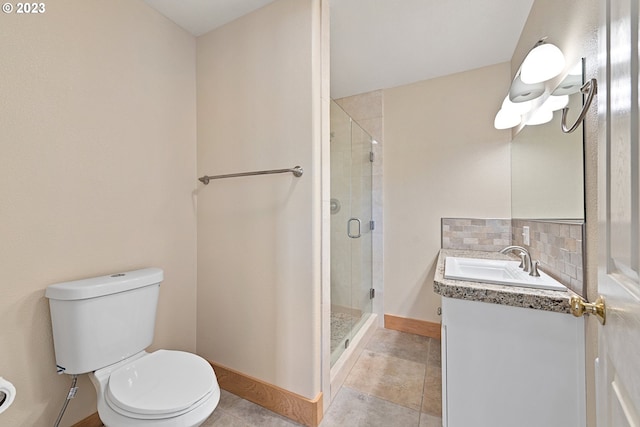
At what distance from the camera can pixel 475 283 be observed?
3.58ft

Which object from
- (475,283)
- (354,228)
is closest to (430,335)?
(354,228)

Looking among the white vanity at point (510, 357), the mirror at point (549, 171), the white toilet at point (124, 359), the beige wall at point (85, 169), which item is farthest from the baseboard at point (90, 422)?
the mirror at point (549, 171)

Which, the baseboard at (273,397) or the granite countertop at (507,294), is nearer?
the granite countertop at (507,294)

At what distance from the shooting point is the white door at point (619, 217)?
41 centimetres

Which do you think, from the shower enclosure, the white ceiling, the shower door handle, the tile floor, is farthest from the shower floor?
the white ceiling

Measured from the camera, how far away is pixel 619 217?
0.47 m

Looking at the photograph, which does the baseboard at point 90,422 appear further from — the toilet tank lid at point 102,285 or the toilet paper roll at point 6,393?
the toilet tank lid at point 102,285

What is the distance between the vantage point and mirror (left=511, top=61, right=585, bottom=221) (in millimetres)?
1055

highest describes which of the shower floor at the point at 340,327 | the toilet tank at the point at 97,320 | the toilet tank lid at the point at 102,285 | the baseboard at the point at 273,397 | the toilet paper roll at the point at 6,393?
the toilet tank lid at the point at 102,285

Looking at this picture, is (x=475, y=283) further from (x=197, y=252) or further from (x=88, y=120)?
(x=88, y=120)

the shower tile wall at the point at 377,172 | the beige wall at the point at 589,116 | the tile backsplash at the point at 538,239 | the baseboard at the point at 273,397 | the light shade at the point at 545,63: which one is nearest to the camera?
the beige wall at the point at 589,116

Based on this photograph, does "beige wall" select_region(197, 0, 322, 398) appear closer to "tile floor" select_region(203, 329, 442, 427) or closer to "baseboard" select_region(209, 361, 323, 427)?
"baseboard" select_region(209, 361, 323, 427)

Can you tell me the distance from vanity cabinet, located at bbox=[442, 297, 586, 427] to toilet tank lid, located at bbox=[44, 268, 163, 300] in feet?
4.71

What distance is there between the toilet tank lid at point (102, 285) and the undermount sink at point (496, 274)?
1461mm
